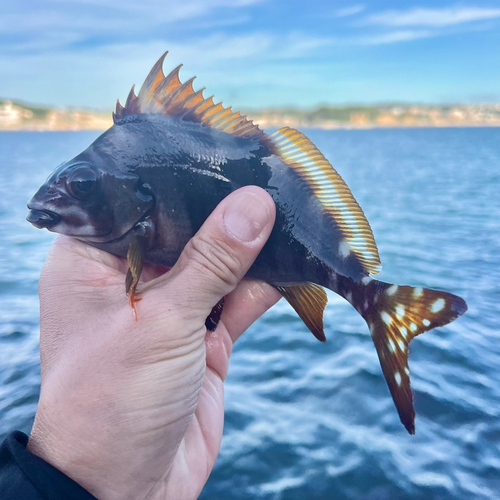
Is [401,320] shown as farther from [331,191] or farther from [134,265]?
[134,265]

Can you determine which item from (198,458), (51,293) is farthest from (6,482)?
(198,458)

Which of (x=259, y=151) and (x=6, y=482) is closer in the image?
(x=6, y=482)

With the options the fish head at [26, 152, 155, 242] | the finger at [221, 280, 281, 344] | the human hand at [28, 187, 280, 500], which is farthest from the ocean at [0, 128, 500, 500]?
the fish head at [26, 152, 155, 242]

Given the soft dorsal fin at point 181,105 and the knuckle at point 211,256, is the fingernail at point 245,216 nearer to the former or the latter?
the knuckle at point 211,256

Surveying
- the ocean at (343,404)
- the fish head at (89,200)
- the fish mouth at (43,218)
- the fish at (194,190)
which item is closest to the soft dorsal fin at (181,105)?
the fish at (194,190)

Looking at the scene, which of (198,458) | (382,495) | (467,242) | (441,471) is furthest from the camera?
(467,242)

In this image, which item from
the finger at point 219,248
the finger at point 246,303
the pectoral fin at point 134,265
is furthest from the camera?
the finger at point 246,303

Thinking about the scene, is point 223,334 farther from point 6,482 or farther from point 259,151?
point 6,482

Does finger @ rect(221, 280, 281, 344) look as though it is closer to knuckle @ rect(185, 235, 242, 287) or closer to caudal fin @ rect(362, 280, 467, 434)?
knuckle @ rect(185, 235, 242, 287)
